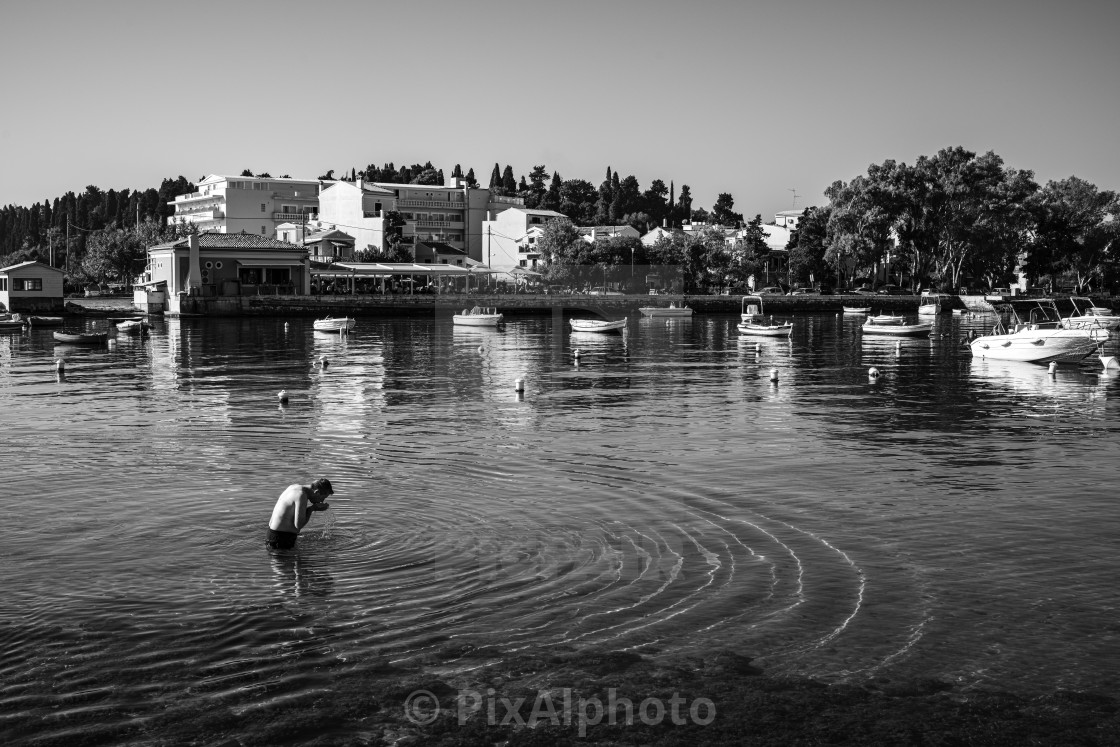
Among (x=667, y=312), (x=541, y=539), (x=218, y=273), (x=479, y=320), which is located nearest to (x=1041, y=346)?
(x=541, y=539)

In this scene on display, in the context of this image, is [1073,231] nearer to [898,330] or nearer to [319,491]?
[898,330]

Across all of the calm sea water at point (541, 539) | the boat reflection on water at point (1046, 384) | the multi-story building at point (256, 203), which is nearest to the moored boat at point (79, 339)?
the calm sea water at point (541, 539)

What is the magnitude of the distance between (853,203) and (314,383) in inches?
3924

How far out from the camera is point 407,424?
34.7 meters

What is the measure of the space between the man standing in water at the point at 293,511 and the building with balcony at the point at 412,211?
128 meters

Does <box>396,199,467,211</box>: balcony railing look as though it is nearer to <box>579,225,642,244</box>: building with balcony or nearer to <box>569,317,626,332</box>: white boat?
<box>579,225,642,244</box>: building with balcony

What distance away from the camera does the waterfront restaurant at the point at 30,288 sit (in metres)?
102

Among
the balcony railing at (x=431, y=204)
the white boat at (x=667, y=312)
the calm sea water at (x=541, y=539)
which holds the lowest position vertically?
the calm sea water at (x=541, y=539)

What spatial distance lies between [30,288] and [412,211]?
65.5m

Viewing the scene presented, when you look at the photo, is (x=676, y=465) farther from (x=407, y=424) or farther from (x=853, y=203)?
(x=853, y=203)

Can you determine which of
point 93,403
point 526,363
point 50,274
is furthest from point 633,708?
point 50,274

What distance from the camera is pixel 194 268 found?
10881cm

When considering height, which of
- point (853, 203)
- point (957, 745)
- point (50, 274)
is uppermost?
point (853, 203)

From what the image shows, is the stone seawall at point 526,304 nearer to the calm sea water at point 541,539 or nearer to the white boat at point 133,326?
the white boat at point 133,326
